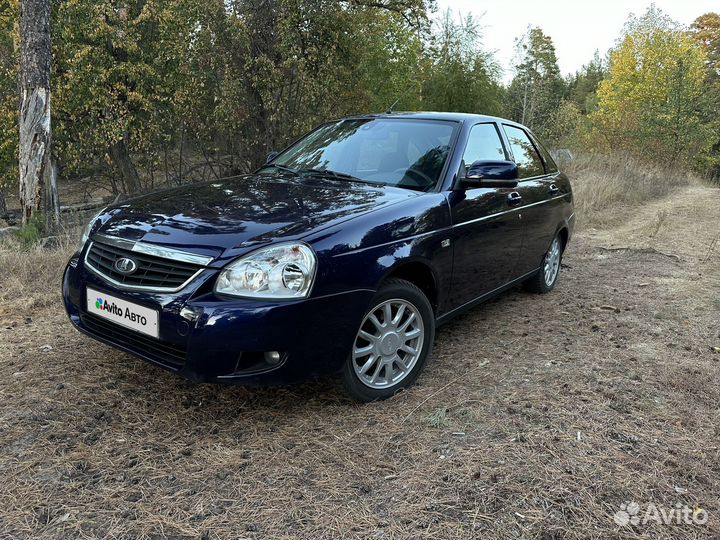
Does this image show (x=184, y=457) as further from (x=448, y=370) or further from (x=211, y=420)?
(x=448, y=370)

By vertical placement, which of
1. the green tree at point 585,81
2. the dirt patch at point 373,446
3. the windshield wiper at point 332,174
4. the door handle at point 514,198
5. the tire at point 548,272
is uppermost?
the green tree at point 585,81

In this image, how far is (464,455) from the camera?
7.86 feet

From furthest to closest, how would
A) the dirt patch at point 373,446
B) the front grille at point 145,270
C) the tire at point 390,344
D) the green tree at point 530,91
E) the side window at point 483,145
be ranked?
the green tree at point 530,91
the side window at point 483,145
the tire at point 390,344
the front grille at point 145,270
the dirt patch at point 373,446

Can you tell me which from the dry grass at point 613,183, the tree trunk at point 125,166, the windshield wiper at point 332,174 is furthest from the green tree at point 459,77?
the windshield wiper at point 332,174

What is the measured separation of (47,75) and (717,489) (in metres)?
7.30

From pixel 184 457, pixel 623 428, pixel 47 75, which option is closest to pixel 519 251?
pixel 623 428

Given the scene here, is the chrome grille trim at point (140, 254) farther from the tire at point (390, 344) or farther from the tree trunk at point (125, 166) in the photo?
the tree trunk at point (125, 166)

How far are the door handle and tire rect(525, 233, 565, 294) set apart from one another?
40.4 inches

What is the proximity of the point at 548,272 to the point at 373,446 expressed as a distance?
10.6ft

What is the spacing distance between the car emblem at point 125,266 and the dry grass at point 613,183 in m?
8.38

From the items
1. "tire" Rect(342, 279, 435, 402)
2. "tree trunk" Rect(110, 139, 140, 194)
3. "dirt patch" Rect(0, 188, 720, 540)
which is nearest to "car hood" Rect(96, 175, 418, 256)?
"tire" Rect(342, 279, 435, 402)

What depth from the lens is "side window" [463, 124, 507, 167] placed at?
3.57 meters

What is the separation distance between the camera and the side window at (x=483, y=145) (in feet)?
11.7

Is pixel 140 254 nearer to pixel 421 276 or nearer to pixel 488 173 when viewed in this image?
pixel 421 276
